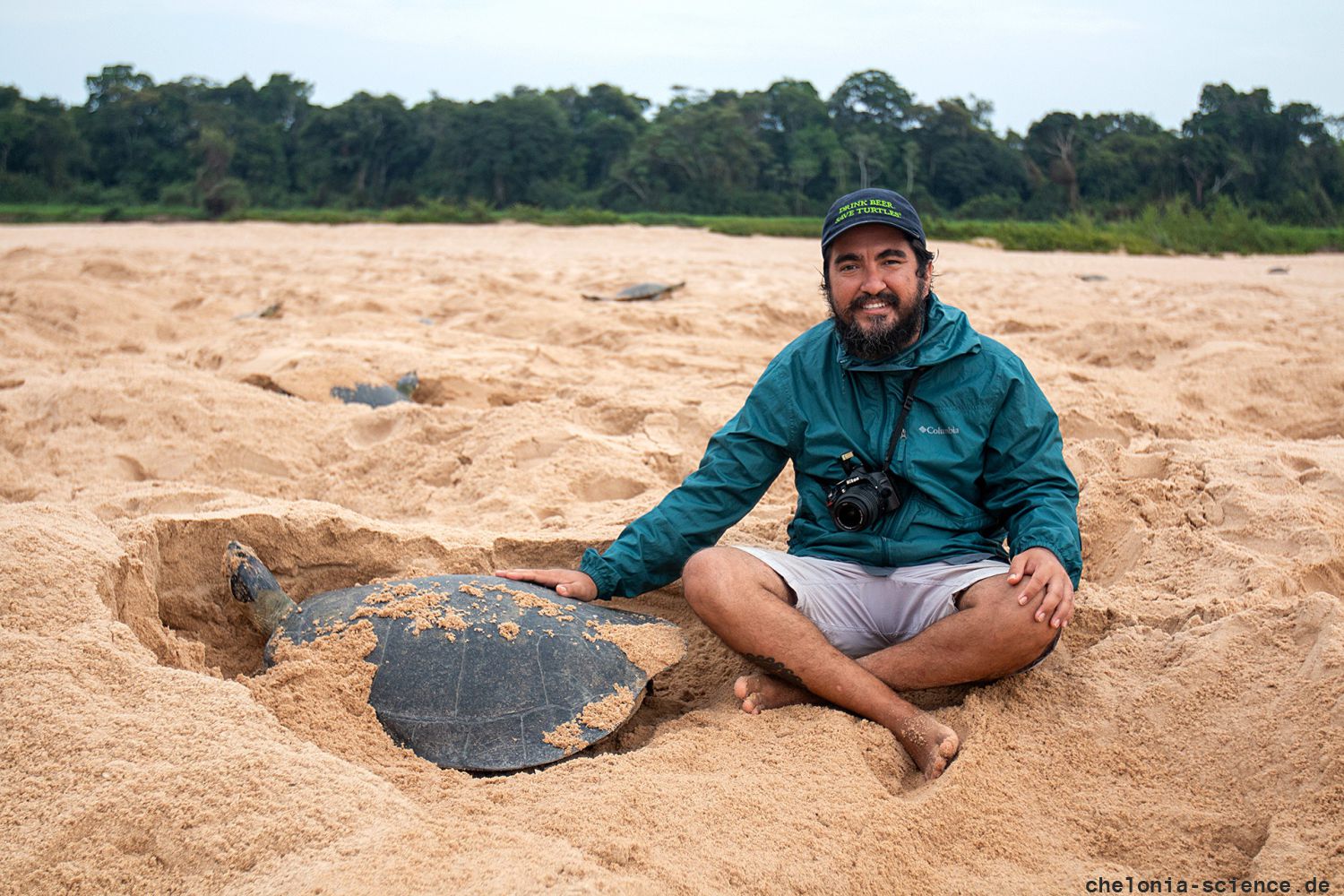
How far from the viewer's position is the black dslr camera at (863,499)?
89.4 inches

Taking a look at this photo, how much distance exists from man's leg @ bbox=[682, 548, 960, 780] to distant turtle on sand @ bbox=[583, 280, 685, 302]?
525cm

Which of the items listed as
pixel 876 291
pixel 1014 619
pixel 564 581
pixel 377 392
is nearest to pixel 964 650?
pixel 1014 619

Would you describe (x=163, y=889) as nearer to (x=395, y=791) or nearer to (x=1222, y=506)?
(x=395, y=791)

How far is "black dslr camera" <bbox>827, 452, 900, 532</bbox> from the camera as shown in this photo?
2.27m

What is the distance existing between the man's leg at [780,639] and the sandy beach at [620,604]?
61mm

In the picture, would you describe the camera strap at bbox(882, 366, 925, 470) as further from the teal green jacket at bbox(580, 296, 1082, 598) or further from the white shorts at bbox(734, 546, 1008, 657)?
the white shorts at bbox(734, 546, 1008, 657)

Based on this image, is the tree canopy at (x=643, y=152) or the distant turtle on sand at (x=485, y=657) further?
the tree canopy at (x=643, y=152)

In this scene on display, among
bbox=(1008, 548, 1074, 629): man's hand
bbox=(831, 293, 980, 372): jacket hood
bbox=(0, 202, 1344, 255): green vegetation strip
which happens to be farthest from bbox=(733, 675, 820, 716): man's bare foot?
→ bbox=(0, 202, 1344, 255): green vegetation strip

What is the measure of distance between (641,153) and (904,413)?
20.8 meters

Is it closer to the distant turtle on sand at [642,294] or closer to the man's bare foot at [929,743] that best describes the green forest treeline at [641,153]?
the distant turtle on sand at [642,294]

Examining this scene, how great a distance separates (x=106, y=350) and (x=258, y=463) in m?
2.78

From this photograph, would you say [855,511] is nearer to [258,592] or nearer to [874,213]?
[874,213]

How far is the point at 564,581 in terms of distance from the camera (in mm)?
2459

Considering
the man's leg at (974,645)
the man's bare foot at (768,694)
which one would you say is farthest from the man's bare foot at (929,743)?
the man's bare foot at (768,694)
